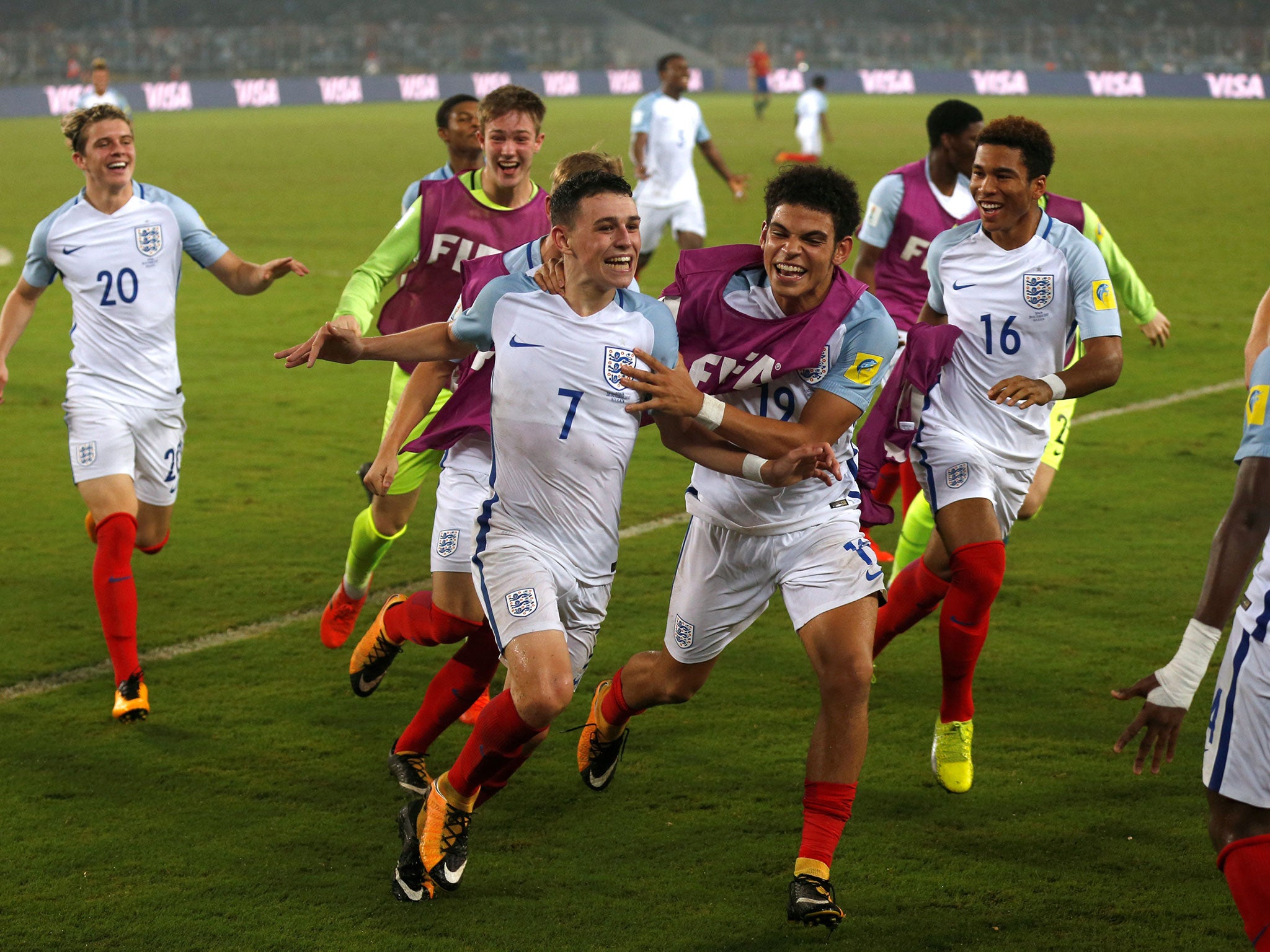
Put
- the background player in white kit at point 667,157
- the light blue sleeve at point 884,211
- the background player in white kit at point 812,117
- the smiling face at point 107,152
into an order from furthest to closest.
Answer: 1. the background player in white kit at point 812,117
2. the background player in white kit at point 667,157
3. the light blue sleeve at point 884,211
4. the smiling face at point 107,152

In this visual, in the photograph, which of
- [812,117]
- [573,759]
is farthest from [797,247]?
[812,117]

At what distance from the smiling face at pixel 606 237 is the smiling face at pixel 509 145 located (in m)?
1.52

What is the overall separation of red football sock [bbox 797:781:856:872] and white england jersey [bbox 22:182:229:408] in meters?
3.17

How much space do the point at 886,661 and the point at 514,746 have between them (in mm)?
2474

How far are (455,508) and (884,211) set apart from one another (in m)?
2.98

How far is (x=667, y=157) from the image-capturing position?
1375 cm

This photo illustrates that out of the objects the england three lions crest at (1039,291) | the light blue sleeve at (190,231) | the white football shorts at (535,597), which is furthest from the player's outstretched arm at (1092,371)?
the light blue sleeve at (190,231)

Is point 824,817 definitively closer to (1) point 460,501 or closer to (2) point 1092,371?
(1) point 460,501

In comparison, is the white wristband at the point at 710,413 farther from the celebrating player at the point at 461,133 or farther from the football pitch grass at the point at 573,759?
the celebrating player at the point at 461,133

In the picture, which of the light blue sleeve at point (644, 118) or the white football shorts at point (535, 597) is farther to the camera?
the light blue sleeve at point (644, 118)

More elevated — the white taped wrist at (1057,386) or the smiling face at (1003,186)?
the smiling face at (1003,186)

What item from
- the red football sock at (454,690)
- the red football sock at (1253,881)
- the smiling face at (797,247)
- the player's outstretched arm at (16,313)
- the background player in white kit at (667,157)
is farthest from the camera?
the background player in white kit at (667,157)

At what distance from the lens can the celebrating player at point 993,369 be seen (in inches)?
202

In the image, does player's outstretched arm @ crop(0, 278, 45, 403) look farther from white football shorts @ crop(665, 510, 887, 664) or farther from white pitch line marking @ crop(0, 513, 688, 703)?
white football shorts @ crop(665, 510, 887, 664)
